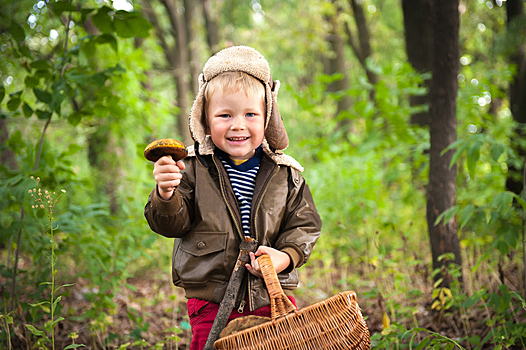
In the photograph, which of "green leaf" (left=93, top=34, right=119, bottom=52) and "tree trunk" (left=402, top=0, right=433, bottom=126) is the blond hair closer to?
"green leaf" (left=93, top=34, right=119, bottom=52)

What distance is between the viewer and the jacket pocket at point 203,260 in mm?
1635

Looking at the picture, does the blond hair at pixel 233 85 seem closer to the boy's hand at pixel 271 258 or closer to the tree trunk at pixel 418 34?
the boy's hand at pixel 271 258

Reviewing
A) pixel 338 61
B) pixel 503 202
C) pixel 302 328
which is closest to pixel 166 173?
pixel 302 328

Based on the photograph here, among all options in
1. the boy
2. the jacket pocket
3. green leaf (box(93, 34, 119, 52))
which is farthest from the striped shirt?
green leaf (box(93, 34, 119, 52))

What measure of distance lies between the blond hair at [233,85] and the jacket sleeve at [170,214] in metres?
→ 0.48

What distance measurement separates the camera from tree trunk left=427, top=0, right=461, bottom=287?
8.97ft

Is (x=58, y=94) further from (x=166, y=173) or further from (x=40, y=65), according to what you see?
(x=166, y=173)

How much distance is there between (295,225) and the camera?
5.84 feet

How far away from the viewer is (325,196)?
13.7 feet

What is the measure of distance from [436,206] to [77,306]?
3.07m

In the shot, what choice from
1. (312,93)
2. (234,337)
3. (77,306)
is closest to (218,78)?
(234,337)

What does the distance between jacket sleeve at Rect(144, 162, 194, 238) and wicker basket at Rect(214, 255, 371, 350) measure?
382mm

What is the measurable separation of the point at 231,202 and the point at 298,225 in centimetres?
34

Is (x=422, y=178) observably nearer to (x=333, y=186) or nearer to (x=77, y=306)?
(x=333, y=186)
